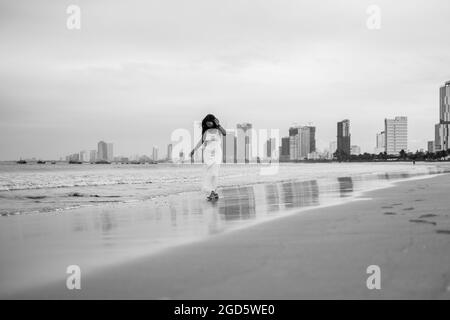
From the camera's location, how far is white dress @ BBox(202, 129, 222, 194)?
36.0 feet

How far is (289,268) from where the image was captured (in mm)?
3477

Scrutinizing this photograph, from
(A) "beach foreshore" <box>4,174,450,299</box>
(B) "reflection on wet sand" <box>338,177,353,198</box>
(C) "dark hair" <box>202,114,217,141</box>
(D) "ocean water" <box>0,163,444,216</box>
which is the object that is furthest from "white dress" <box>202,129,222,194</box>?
(A) "beach foreshore" <box>4,174,450,299</box>

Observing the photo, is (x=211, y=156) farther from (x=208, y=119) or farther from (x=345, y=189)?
(x=345, y=189)

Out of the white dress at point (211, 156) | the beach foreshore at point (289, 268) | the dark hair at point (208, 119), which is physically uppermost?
the dark hair at point (208, 119)

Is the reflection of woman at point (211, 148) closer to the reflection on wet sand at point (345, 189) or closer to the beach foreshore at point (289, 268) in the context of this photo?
the reflection on wet sand at point (345, 189)

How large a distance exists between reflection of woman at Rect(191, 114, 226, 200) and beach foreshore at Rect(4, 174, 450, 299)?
18.3 feet

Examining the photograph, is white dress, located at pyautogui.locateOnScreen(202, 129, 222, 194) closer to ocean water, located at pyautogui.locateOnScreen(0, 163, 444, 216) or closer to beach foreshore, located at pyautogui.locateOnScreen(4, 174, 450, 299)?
ocean water, located at pyautogui.locateOnScreen(0, 163, 444, 216)

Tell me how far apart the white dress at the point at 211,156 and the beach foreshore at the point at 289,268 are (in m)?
5.54

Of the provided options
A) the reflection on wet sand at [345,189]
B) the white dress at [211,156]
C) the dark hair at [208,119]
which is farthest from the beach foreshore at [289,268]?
the reflection on wet sand at [345,189]

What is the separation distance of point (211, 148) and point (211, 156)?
0.75 feet

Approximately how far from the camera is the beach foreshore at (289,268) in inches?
115
